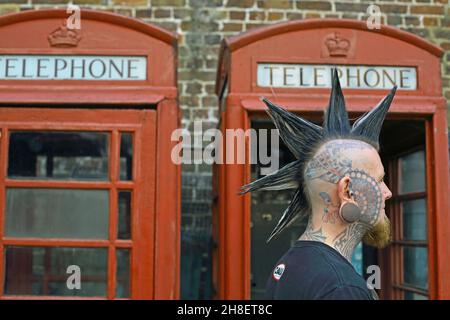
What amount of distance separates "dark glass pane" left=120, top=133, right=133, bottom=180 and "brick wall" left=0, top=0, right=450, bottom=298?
6.25 feet

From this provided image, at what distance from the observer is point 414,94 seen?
10.4 ft

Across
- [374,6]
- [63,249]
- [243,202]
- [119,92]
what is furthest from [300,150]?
[374,6]

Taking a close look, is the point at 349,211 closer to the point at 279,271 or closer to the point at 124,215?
the point at 279,271

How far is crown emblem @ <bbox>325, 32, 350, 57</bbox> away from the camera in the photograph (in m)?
3.16

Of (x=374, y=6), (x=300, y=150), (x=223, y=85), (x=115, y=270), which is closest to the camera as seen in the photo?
(x=300, y=150)

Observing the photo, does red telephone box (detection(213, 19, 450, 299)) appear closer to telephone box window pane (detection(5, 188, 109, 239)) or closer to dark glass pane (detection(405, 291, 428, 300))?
telephone box window pane (detection(5, 188, 109, 239))

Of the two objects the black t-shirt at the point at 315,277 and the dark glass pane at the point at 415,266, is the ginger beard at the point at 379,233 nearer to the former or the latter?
the black t-shirt at the point at 315,277

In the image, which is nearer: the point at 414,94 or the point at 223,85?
the point at 414,94

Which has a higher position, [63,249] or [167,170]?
[167,170]

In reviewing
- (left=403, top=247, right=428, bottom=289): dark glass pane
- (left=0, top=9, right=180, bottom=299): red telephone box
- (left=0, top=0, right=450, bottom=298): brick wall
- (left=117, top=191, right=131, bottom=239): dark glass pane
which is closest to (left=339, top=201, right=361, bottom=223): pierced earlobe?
(left=0, top=9, right=180, bottom=299): red telephone box

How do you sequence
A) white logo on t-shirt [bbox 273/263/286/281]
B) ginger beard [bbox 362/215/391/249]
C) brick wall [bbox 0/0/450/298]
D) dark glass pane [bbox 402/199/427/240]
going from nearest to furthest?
white logo on t-shirt [bbox 273/263/286/281] → ginger beard [bbox 362/215/391/249] → dark glass pane [bbox 402/199/427/240] → brick wall [bbox 0/0/450/298]

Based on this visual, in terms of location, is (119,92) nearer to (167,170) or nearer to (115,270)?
(167,170)

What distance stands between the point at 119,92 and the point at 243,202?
0.86 m

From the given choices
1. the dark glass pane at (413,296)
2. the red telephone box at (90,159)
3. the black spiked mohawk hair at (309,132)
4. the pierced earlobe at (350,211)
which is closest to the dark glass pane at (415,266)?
the dark glass pane at (413,296)
